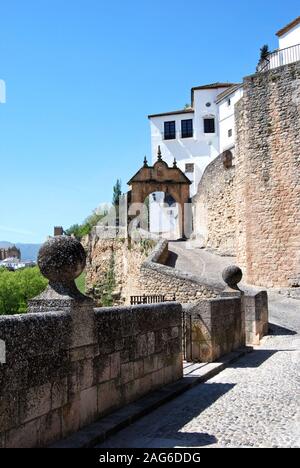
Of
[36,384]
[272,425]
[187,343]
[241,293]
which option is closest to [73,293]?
[36,384]

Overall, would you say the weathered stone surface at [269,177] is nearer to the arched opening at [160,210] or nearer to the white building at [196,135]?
the arched opening at [160,210]

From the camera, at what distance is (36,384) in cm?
424

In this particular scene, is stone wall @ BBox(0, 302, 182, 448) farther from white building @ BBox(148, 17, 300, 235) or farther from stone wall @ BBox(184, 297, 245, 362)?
white building @ BBox(148, 17, 300, 235)

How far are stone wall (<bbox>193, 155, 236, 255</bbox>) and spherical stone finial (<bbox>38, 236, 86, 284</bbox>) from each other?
22359 mm

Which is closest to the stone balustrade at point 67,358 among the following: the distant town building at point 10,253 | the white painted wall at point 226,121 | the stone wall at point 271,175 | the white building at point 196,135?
the stone wall at point 271,175

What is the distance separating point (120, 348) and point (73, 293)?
107cm

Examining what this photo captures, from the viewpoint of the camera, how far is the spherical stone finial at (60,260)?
5.18 metres

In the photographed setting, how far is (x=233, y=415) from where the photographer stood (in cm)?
606

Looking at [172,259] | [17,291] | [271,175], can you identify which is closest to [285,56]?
[271,175]

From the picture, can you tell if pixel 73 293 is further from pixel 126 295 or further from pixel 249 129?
pixel 126 295

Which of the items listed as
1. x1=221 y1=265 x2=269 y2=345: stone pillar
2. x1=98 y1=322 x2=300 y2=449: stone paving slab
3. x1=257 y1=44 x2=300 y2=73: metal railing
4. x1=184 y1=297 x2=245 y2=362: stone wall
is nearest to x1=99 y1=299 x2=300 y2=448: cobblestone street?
x1=98 y1=322 x2=300 y2=449: stone paving slab

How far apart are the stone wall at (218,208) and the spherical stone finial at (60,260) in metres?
22.4

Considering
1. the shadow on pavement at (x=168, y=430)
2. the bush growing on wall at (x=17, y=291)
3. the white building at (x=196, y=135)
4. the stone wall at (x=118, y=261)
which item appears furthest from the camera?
the bush growing on wall at (x=17, y=291)

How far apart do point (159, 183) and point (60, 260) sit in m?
28.2
